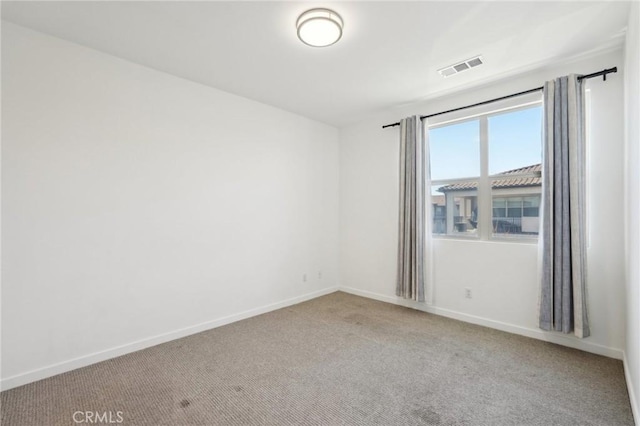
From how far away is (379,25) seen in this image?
7.72ft

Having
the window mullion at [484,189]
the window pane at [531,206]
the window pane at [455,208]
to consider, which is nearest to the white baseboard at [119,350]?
the window pane at [455,208]

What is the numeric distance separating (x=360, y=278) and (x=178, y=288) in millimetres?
2701

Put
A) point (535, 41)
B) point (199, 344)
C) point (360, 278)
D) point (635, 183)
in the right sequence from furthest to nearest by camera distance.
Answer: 1. point (360, 278)
2. point (199, 344)
3. point (535, 41)
4. point (635, 183)

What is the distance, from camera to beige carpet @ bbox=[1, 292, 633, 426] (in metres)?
1.97

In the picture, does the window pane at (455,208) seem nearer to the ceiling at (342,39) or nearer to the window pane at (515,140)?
the window pane at (515,140)

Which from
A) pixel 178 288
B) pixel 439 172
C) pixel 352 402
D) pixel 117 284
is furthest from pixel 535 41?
pixel 117 284

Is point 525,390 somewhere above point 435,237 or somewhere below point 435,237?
below

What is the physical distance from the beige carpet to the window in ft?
4.13

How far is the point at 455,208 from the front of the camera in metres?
3.83

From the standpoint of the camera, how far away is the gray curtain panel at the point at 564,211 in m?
2.74

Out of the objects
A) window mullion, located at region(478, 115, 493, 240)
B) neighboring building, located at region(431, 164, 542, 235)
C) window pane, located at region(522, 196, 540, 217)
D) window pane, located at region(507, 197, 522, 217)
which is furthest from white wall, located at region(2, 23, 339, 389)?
window pane, located at region(522, 196, 540, 217)

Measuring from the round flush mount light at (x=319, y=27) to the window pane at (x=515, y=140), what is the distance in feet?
7.29

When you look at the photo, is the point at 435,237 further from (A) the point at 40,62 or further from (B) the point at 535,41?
(A) the point at 40,62

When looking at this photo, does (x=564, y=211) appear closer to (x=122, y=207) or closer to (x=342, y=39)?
(x=342, y=39)
